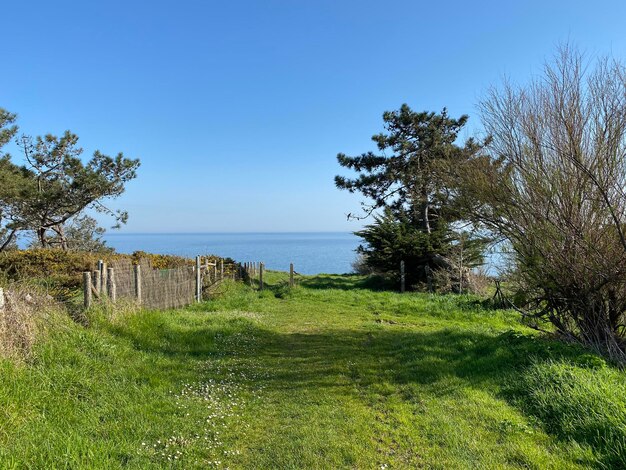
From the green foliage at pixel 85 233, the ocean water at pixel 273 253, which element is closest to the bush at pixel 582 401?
the ocean water at pixel 273 253

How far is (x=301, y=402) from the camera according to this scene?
Result: 4.88 m

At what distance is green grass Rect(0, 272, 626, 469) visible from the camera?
11.3 ft

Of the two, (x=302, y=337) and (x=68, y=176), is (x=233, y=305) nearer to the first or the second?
(x=302, y=337)

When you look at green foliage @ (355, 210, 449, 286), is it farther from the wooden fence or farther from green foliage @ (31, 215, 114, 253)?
green foliage @ (31, 215, 114, 253)

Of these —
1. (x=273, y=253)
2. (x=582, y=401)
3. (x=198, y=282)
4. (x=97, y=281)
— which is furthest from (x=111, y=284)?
(x=273, y=253)

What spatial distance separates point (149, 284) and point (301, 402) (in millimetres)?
7168

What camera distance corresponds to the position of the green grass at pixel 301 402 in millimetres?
3447

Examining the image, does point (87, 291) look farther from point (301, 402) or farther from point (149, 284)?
point (301, 402)

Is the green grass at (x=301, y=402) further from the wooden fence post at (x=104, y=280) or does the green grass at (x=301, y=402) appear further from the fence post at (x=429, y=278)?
the fence post at (x=429, y=278)

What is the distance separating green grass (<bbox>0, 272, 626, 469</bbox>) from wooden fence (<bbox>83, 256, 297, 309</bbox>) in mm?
1190

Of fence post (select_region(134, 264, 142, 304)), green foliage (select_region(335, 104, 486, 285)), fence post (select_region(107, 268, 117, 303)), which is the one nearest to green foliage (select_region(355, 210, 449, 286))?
green foliage (select_region(335, 104, 486, 285))

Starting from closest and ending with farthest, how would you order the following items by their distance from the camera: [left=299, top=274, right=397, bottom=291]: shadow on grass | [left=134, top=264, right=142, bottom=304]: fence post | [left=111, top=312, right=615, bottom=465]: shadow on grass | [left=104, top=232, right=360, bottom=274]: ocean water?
[left=111, top=312, right=615, bottom=465]: shadow on grass, [left=134, top=264, right=142, bottom=304]: fence post, [left=299, top=274, right=397, bottom=291]: shadow on grass, [left=104, top=232, right=360, bottom=274]: ocean water

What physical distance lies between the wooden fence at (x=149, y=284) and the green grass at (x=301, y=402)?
119cm

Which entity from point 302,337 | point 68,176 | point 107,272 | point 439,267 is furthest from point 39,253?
point 439,267
